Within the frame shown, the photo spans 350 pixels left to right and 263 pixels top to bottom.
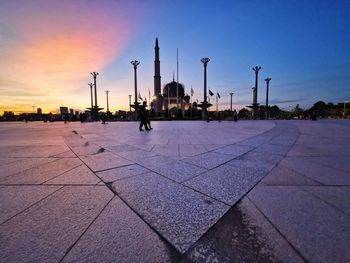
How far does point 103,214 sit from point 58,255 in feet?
2.14

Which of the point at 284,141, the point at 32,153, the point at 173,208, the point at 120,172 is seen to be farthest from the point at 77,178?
the point at 284,141

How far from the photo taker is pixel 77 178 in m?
3.44

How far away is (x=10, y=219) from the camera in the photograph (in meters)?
2.11

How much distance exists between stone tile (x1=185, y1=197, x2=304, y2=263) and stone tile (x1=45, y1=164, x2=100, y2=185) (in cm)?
227

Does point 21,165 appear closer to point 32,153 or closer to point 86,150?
point 32,153

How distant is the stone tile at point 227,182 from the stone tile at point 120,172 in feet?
3.96

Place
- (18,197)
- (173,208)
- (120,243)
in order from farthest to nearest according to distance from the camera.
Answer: (18,197), (173,208), (120,243)

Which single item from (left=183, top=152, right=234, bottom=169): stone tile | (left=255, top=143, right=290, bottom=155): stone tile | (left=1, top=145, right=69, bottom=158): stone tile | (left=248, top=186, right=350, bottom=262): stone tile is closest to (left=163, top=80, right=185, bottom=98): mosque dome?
(left=255, top=143, right=290, bottom=155): stone tile

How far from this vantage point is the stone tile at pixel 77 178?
10.6 feet

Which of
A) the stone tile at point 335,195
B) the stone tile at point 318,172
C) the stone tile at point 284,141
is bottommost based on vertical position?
the stone tile at point 335,195

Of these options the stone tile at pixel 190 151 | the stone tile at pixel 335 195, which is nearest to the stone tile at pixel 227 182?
the stone tile at pixel 335 195

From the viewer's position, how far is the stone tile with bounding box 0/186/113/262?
1608mm

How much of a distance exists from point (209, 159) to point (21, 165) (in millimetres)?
4567

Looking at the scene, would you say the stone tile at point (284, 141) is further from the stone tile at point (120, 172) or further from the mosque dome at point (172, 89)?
the mosque dome at point (172, 89)
